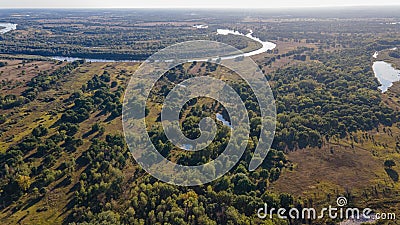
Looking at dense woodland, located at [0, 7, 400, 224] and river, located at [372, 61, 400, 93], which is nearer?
dense woodland, located at [0, 7, 400, 224]

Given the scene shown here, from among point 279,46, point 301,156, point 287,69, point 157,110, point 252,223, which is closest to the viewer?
point 252,223

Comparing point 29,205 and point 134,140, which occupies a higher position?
point 134,140

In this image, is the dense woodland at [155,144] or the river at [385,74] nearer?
the dense woodland at [155,144]

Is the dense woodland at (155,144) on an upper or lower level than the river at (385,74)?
lower

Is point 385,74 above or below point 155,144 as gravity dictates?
above

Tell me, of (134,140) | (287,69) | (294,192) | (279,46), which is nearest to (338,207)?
(294,192)

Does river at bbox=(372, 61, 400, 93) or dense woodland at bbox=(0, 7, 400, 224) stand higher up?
river at bbox=(372, 61, 400, 93)

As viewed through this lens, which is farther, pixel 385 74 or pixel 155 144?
pixel 385 74

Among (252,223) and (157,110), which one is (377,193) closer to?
(252,223)
